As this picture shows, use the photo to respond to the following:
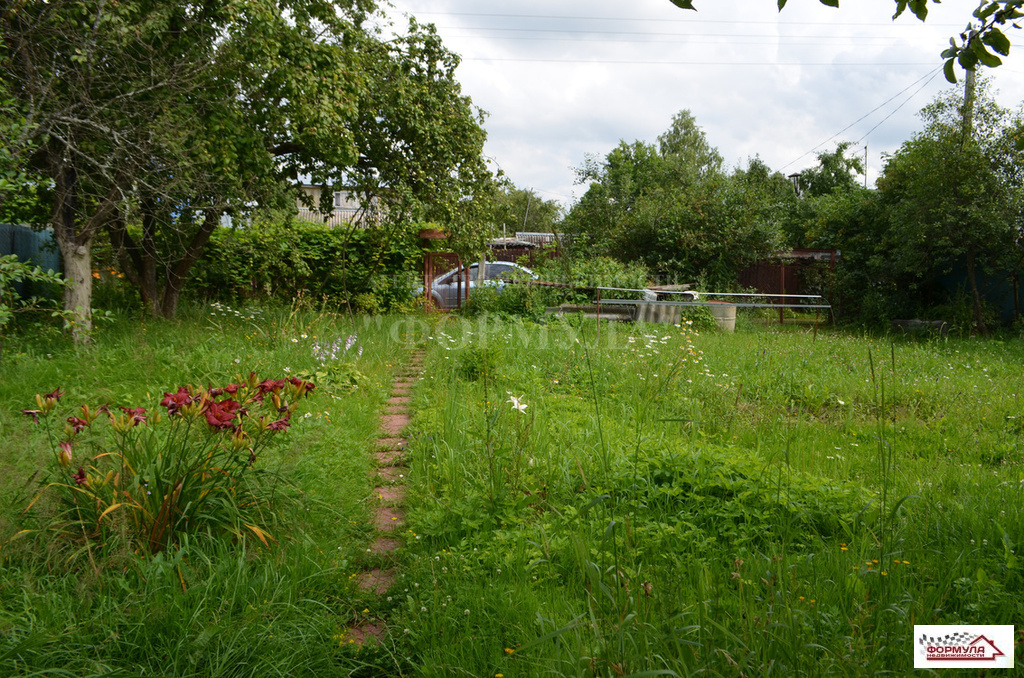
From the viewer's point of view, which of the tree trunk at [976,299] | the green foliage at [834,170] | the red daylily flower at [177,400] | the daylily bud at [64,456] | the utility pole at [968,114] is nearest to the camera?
the daylily bud at [64,456]

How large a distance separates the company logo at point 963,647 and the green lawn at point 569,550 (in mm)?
66

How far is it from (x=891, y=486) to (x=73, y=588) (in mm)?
3730

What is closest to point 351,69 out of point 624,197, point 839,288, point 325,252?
point 325,252

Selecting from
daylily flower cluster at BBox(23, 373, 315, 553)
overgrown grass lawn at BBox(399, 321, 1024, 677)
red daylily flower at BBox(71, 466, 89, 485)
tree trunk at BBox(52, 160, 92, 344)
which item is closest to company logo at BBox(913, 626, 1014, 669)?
overgrown grass lawn at BBox(399, 321, 1024, 677)

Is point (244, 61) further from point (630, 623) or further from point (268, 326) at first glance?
point (630, 623)

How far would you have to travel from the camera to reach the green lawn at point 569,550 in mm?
1988

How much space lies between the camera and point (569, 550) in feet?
8.73

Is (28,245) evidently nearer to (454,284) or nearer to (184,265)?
(184,265)

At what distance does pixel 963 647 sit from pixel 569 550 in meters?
1.34

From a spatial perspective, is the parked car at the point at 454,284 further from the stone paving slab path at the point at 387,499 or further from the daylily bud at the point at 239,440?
A: the daylily bud at the point at 239,440

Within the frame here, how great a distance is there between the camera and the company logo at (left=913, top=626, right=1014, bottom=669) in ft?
6.34

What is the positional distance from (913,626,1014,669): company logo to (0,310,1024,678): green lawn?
0.07 m

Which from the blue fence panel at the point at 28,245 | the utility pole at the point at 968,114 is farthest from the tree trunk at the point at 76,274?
the utility pole at the point at 968,114

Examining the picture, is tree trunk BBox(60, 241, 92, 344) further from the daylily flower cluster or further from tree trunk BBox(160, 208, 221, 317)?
the daylily flower cluster
